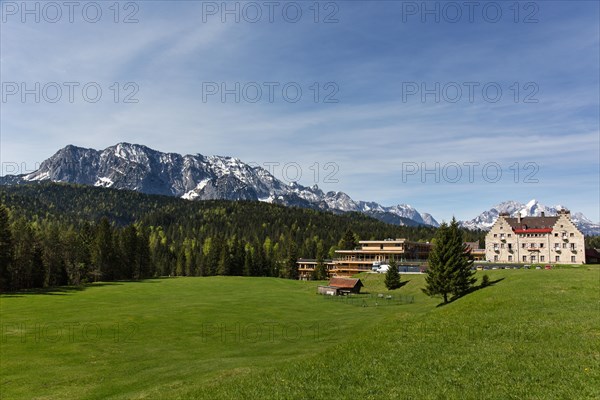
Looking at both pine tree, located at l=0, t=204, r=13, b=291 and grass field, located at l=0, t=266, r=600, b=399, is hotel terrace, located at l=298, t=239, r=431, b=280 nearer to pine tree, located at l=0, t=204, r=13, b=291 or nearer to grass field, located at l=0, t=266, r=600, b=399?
grass field, located at l=0, t=266, r=600, b=399

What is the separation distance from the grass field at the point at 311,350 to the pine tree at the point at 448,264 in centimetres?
792

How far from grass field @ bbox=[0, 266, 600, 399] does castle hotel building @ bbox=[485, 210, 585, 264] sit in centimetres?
7160

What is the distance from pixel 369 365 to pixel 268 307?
55.8 meters

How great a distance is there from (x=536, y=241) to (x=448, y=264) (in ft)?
243

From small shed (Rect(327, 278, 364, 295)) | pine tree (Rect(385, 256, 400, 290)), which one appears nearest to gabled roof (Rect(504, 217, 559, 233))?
pine tree (Rect(385, 256, 400, 290))

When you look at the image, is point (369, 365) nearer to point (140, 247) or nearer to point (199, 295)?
point (199, 295)

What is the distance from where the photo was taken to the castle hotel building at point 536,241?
121312 millimetres

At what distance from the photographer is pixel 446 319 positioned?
3647cm

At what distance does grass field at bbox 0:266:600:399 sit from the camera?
20169 mm

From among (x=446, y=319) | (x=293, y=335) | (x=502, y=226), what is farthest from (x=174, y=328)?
(x=502, y=226)

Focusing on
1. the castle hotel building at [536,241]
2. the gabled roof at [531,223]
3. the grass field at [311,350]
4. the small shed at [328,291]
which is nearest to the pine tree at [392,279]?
the small shed at [328,291]

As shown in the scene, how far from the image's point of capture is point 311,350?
40.5 metres

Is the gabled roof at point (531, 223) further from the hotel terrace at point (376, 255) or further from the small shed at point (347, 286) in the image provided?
the small shed at point (347, 286)

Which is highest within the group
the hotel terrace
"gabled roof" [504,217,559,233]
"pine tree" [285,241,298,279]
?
"gabled roof" [504,217,559,233]
